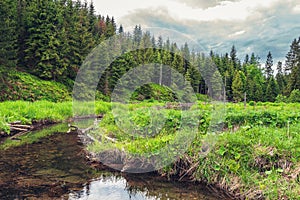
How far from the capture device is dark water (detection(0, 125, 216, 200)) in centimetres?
582

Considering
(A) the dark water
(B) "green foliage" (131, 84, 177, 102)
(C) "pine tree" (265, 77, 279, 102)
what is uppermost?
(C) "pine tree" (265, 77, 279, 102)

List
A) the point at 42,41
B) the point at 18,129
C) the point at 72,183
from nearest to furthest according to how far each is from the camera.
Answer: the point at 72,183 → the point at 18,129 → the point at 42,41

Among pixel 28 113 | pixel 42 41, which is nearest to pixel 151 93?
pixel 28 113

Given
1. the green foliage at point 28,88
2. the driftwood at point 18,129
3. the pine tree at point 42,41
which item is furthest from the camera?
the pine tree at point 42,41

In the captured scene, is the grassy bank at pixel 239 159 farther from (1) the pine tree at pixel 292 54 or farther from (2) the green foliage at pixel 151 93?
(1) the pine tree at pixel 292 54

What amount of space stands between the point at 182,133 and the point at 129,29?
4.61 meters

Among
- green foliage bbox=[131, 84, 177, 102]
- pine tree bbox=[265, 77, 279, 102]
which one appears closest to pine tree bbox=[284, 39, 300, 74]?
pine tree bbox=[265, 77, 279, 102]

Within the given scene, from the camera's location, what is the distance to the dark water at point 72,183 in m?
5.82

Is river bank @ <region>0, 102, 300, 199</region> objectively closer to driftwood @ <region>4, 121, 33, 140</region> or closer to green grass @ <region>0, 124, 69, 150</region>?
green grass @ <region>0, 124, 69, 150</region>

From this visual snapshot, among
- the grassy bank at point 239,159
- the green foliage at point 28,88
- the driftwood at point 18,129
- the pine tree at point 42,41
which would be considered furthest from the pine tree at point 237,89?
the grassy bank at point 239,159

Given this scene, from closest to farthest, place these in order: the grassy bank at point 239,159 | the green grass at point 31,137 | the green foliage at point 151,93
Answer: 1. the grassy bank at point 239,159
2. the green grass at point 31,137
3. the green foliage at point 151,93

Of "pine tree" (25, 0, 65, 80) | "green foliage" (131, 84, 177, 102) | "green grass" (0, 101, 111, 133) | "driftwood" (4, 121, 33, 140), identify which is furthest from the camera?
"pine tree" (25, 0, 65, 80)

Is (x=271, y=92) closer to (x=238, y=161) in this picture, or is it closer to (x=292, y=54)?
(x=292, y=54)

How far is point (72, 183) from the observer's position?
252 inches
